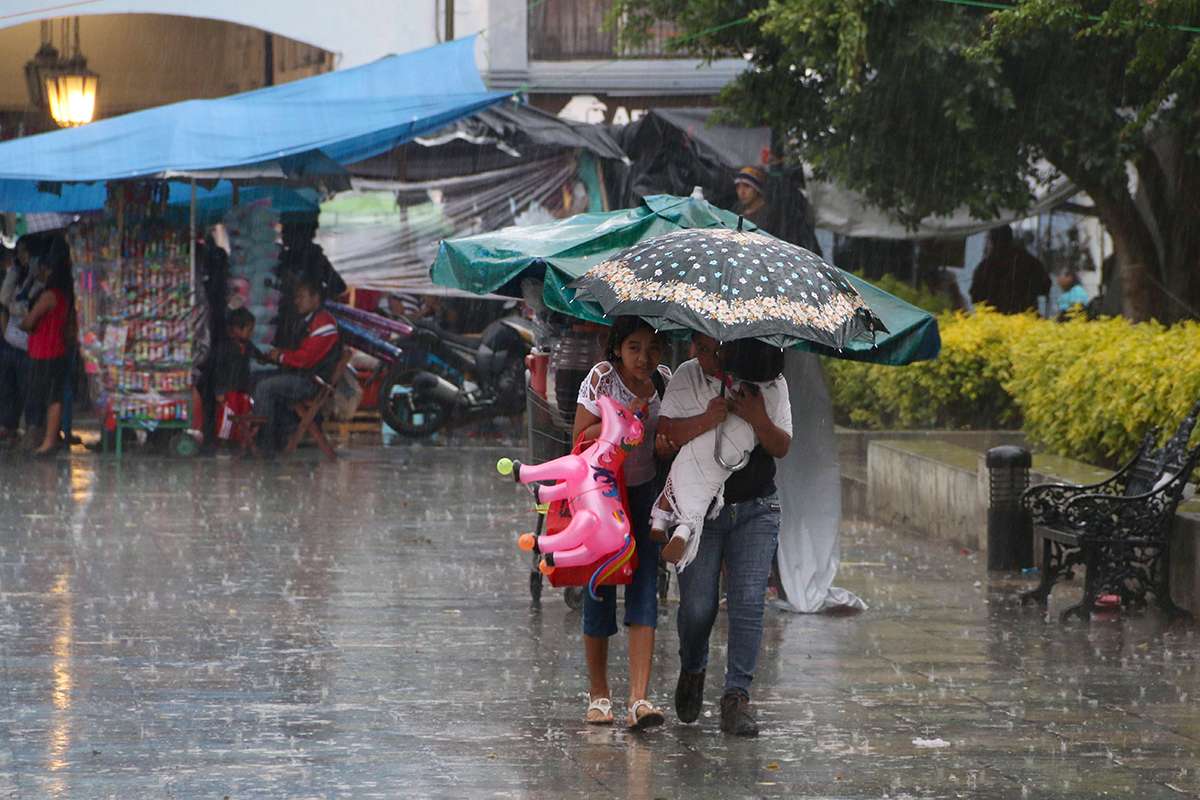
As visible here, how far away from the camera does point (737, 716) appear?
7.14 meters

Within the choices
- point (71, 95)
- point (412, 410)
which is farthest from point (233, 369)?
point (71, 95)

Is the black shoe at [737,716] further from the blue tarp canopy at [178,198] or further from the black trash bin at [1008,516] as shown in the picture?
the blue tarp canopy at [178,198]

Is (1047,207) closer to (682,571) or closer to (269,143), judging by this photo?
(269,143)

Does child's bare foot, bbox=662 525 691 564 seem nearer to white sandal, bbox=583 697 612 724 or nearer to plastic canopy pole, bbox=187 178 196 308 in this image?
white sandal, bbox=583 697 612 724

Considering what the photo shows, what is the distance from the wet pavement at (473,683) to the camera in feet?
21.4

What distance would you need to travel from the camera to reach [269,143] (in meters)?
17.7

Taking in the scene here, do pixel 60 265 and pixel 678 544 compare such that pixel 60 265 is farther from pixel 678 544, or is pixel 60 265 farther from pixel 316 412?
pixel 678 544

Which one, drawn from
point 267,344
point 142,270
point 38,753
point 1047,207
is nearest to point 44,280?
point 142,270

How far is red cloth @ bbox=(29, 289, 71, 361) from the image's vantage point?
1788 cm

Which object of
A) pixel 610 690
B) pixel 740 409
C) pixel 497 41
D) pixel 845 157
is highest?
pixel 497 41

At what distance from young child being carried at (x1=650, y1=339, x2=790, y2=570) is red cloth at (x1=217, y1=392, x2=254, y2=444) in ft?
37.5

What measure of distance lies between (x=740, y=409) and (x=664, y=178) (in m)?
12.7

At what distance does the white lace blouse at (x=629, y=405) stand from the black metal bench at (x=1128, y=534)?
134 inches

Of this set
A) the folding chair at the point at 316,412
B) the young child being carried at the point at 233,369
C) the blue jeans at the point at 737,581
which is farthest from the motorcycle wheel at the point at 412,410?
the blue jeans at the point at 737,581
